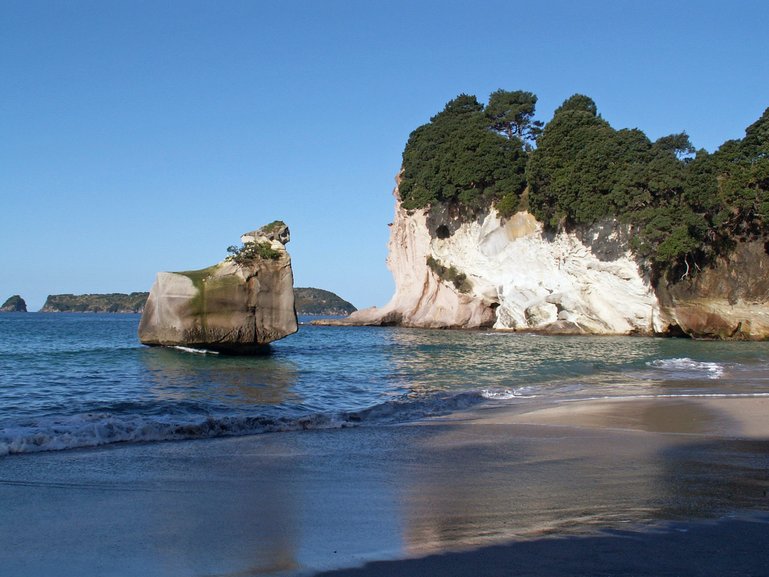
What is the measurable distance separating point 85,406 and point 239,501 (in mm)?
7263

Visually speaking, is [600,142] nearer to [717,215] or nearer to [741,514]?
[717,215]

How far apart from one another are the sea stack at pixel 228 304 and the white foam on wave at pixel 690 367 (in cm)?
1303

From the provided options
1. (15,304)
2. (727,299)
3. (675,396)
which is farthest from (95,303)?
(675,396)

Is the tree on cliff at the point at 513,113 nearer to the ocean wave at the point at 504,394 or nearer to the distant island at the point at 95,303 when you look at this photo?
the ocean wave at the point at 504,394

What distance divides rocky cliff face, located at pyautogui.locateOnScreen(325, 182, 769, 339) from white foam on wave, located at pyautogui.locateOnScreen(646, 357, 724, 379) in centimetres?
1880

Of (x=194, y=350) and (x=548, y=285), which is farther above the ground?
(x=548, y=285)

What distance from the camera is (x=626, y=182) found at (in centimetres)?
4244

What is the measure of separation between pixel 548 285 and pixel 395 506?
152 ft

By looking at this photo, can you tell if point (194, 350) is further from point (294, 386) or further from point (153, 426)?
point (153, 426)

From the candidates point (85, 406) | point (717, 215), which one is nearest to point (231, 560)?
point (85, 406)

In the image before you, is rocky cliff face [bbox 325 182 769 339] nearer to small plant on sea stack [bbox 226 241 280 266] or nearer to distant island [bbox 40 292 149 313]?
small plant on sea stack [bbox 226 241 280 266]

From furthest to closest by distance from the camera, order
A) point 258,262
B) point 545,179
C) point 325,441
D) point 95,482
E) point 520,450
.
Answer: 1. point 545,179
2. point 258,262
3. point 325,441
4. point 520,450
5. point 95,482

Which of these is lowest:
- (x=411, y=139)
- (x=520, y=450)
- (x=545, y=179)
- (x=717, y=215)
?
(x=520, y=450)

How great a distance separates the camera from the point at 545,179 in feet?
159
